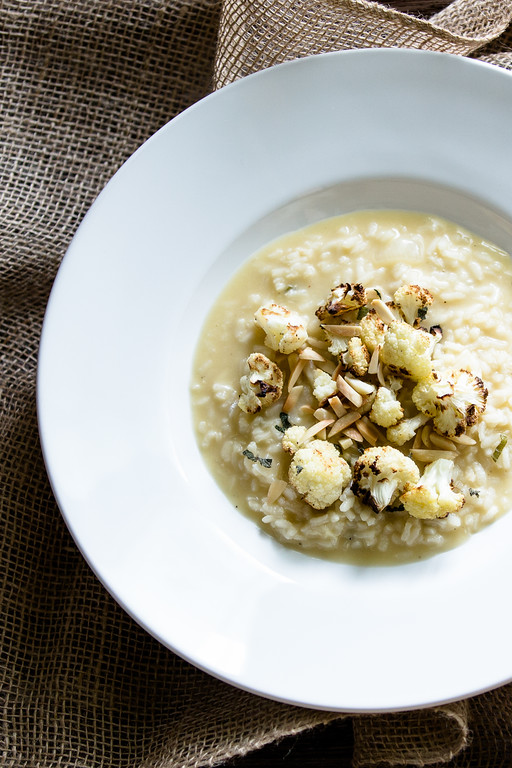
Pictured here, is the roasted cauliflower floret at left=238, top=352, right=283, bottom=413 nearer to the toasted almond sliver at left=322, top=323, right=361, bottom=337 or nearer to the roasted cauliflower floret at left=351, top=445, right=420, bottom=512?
the toasted almond sliver at left=322, top=323, right=361, bottom=337

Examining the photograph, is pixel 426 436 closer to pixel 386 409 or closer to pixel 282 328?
pixel 386 409

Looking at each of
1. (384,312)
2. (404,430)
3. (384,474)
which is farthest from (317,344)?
(384,474)

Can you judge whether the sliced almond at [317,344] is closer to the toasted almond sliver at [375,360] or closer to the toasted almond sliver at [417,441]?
the toasted almond sliver at [375,360]

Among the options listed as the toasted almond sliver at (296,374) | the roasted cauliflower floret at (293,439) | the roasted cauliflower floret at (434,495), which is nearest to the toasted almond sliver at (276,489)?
the roasted cauliflower floret at (293,439)

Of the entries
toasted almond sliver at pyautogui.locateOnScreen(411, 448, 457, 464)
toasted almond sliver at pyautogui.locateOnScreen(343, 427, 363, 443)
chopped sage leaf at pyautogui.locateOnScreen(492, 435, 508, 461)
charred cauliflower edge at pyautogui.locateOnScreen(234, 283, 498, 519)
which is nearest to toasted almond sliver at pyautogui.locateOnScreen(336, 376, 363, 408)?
charred cauliflower edge at pyautogui.locateOnScreen(234, 283, 498, 519)

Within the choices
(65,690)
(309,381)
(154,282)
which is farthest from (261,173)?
(65,690)

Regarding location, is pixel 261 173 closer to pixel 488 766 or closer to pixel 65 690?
pixel 65 690
